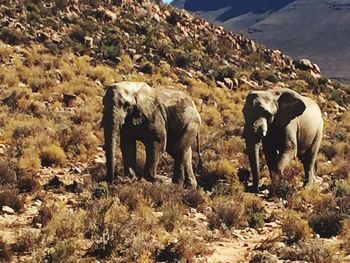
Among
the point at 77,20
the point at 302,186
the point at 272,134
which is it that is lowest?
the point at 302,186

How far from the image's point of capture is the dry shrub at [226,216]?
10.7 metres

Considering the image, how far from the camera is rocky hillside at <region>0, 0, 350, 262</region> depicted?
9.12 meters

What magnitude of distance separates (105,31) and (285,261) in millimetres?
28479

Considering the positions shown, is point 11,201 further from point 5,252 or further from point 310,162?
point 310,162

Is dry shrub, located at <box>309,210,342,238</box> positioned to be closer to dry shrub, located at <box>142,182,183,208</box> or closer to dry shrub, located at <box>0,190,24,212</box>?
dry shrub, located at <box>142,182,183,208</box>

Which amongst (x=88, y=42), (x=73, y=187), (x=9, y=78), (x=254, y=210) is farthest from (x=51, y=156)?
(x=88, y=42)

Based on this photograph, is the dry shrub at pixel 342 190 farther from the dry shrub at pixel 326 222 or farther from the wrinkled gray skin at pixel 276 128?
the dry shrub at pixel 326 222

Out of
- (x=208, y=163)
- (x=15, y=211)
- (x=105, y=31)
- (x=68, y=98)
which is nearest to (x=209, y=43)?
(x=105, y=31)

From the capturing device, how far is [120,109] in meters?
12.2

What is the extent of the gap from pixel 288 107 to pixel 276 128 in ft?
2.00

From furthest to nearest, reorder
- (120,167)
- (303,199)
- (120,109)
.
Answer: (120,167), (303,199), (120,109)

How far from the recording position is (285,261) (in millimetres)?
8977

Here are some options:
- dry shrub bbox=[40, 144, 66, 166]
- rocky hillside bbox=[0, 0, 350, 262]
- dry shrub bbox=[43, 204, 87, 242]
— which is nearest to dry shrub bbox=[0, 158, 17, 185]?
rocky hillside bbox=[0, 0, 350, 262]

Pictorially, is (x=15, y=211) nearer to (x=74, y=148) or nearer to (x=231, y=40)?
(x=74, y=148)
